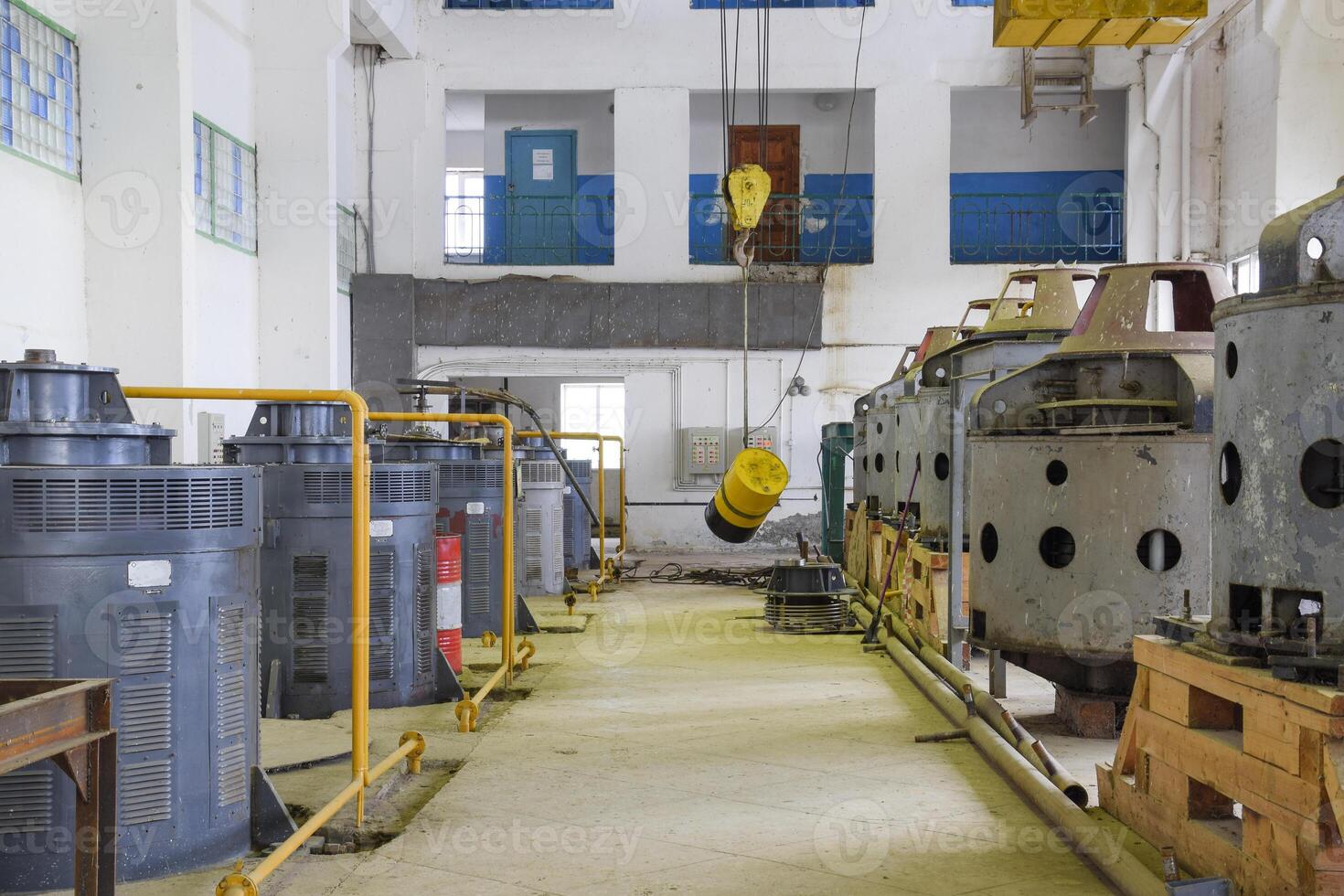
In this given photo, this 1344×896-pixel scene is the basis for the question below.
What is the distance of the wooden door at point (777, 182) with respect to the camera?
→ 17266 mm

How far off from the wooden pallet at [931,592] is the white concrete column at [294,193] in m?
6.74

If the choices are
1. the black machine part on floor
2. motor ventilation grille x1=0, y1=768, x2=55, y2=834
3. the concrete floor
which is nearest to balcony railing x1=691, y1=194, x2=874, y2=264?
the black machine part on floor

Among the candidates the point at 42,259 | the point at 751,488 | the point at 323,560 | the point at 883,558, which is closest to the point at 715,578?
the point at 751,488

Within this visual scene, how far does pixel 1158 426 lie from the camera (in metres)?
5.07

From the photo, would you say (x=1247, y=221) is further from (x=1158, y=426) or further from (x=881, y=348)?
(x=1158, y=426)

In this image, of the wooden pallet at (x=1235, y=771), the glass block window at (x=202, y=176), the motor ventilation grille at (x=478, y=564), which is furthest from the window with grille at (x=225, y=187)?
the wooden pallet at (x=1235, y=771)

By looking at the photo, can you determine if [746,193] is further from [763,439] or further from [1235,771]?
[1235,771]

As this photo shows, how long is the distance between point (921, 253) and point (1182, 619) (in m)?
13.4

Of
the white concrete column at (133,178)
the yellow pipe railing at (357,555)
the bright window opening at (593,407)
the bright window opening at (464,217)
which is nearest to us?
the yellow pipe railing at (357,555)

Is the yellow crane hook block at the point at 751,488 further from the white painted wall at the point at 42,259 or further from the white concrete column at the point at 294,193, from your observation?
the white painted wall at the point at 42,259

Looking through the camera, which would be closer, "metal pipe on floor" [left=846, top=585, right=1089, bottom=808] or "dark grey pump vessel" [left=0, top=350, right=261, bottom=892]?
"dark grey pump vessel" [left=0, top=350, right=261, bottom=892]

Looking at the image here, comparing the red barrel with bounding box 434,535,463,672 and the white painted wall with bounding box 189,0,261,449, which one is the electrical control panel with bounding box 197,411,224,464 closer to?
the white painted wall with bounding box 189,0,261,449

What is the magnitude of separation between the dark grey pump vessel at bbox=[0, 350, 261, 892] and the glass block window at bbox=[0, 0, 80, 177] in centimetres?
477

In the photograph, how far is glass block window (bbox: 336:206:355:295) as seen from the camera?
15930 millimetres
